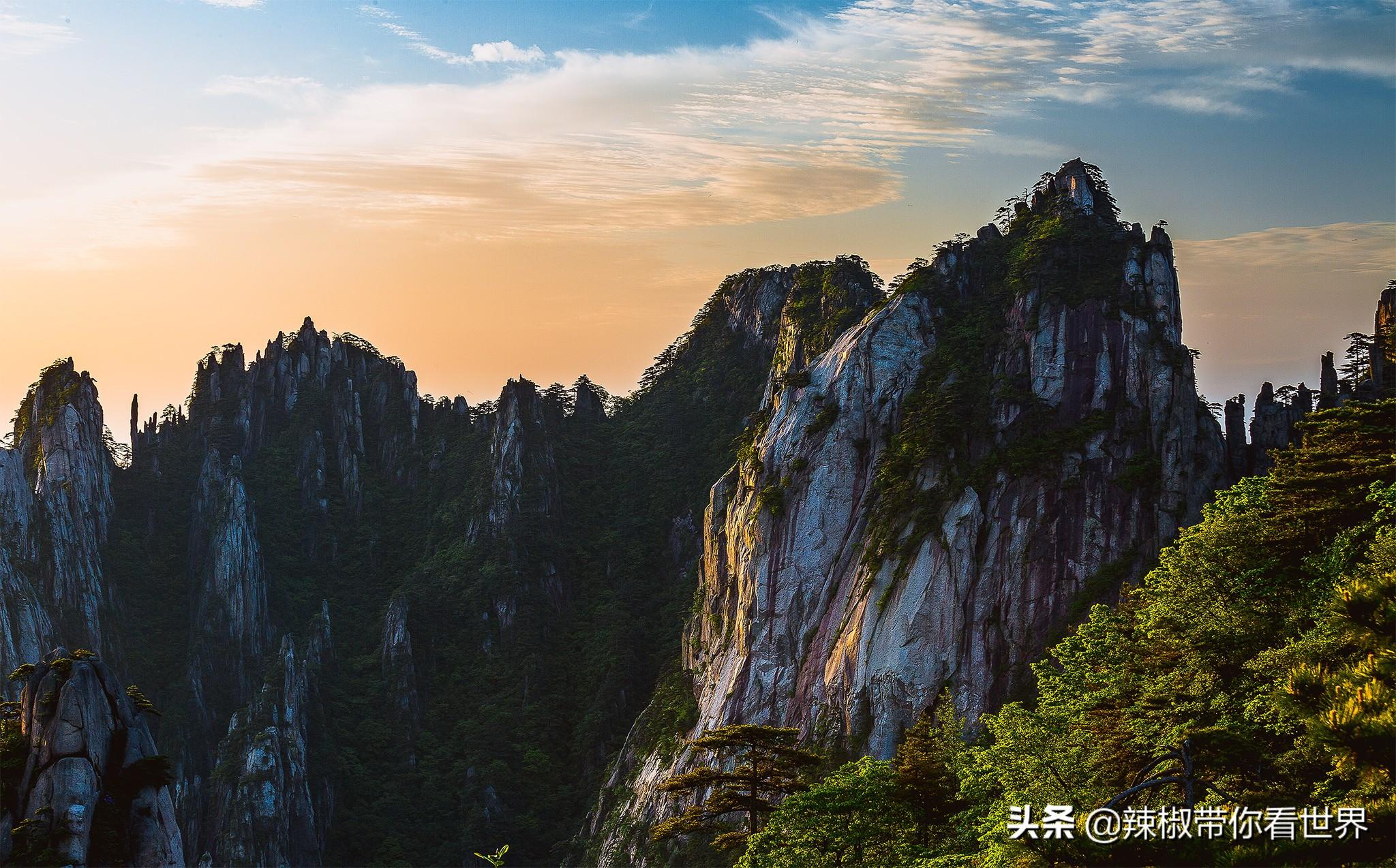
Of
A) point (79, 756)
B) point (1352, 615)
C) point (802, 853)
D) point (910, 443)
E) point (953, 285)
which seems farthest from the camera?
point (953, 285)

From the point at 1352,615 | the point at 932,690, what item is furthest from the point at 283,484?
the point at 1352,615

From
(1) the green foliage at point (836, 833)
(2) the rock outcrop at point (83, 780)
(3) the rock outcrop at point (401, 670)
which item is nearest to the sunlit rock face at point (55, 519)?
(3) the rock outcrop at point (401, 670)

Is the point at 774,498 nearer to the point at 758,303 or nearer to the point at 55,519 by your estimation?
the point at 758,303

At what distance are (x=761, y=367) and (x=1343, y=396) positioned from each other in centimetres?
6616

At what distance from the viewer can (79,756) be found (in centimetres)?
4119

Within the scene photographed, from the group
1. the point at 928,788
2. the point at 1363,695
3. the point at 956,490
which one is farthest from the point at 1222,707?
the point at 956,490

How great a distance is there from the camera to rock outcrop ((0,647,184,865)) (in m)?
39.3

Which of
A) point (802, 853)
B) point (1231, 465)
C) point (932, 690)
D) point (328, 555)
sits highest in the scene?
point (328, 555)

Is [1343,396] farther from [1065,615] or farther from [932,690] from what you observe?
[932,690]

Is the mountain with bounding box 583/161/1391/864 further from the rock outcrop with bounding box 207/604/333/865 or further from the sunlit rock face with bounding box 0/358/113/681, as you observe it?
the sunlit rock face with bounding box 0/358/113/681

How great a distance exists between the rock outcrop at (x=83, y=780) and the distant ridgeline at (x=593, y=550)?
11cm

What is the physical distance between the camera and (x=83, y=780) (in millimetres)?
40812

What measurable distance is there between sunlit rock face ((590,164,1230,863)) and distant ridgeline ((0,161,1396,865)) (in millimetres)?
190

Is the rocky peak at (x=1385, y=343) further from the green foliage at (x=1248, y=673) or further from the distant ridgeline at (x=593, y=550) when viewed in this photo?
the green foliage at (x=1248, y=673)
